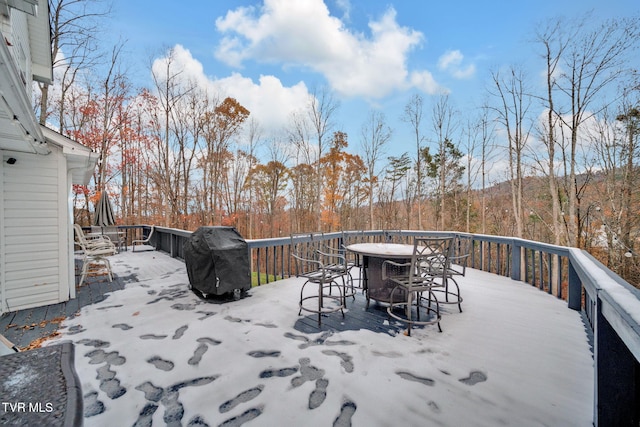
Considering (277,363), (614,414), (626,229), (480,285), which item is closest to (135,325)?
(277,363)

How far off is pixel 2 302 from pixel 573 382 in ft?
19.3

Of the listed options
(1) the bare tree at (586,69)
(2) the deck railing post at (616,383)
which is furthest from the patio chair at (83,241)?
(1) the bare tree at (586,69)

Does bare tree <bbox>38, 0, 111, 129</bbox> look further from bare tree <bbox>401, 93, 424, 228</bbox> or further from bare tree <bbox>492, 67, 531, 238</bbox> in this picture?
bare tree <bbox>492, 67, 531, 238</bbox>

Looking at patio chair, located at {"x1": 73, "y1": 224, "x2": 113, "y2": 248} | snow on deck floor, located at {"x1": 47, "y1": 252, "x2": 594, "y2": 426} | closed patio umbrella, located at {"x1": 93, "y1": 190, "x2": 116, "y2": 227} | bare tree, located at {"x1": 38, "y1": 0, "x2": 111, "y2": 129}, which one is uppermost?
bare tree, located at {"x1": 38, "y1": 0, "x2": 111, "y2": 129}

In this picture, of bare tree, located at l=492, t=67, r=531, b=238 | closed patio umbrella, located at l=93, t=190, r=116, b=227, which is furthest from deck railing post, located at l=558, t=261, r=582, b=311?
closed patio umbrella, located at l=93, t=190, r=116, b=227

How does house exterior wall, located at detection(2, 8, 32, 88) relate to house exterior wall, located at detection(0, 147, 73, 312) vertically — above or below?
above

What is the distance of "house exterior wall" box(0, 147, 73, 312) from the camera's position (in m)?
3.38

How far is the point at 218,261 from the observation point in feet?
11.6

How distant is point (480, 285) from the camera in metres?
4.32

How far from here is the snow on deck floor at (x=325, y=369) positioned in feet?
5.24

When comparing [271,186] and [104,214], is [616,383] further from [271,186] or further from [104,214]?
[271,186]

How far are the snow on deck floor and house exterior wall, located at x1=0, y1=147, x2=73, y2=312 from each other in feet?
3.13

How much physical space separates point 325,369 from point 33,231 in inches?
169

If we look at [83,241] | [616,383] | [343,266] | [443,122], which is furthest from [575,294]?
[443,122]
